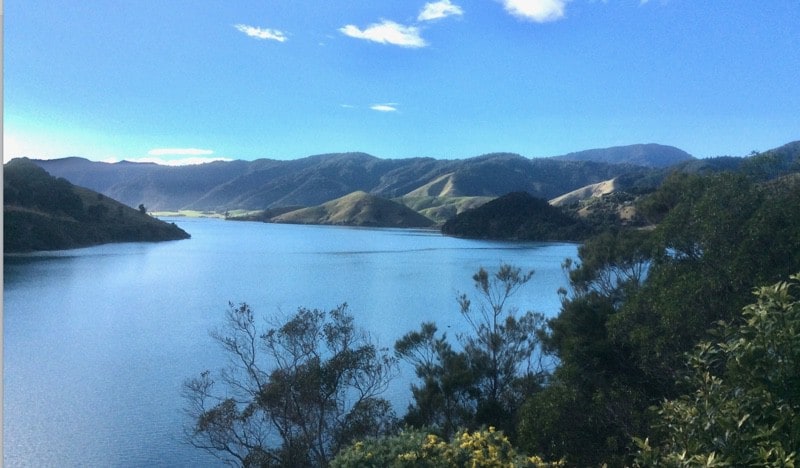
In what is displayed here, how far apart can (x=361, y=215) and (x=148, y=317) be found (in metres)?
112

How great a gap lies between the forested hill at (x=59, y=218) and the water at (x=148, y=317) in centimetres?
403

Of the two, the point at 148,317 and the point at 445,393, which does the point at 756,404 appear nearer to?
the point at 445,393

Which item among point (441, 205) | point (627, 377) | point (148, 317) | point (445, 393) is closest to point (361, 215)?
point (441, 205)

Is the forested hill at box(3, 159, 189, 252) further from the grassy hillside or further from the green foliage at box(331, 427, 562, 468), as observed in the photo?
the grassy hillside

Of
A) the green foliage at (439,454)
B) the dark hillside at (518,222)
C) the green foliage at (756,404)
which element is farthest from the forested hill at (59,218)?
the green foliage at (756,404)

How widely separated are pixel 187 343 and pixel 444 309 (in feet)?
42.0

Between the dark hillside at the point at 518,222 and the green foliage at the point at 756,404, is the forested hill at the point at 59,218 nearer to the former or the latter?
the dark hillside at the point at 518,222

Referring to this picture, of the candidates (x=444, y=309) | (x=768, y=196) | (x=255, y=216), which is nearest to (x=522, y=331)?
(x=768, y=196)

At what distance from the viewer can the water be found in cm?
1455

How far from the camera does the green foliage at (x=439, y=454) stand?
18.0 feet

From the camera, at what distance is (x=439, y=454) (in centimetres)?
585

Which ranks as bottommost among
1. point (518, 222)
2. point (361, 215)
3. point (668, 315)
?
point (668, 315)

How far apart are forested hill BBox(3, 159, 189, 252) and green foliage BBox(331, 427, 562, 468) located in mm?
59996

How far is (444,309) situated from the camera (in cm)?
2978
